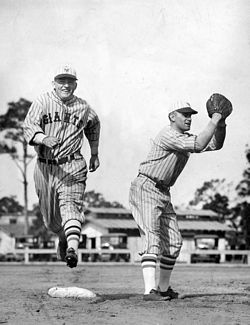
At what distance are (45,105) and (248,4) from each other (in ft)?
28.0

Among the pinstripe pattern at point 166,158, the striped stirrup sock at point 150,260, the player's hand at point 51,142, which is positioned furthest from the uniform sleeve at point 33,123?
the striped stirrup sock at point 150,260

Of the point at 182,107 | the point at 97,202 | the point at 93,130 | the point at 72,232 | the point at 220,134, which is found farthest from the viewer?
the point at 97,202

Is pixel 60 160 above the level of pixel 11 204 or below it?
below

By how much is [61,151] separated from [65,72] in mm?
831

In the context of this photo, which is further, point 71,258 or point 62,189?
point 62,189

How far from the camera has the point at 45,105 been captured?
7.86 meters

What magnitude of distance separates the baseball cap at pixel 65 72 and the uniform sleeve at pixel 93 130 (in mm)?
446

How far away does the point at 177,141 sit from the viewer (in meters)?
7.60

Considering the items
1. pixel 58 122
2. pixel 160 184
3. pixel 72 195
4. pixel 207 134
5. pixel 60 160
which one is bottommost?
pixel 72 195

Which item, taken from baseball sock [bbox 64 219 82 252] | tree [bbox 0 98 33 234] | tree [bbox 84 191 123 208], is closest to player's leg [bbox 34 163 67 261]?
baseball sock [bbox 64 219 82 252]

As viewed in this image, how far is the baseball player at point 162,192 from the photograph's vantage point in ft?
25.1

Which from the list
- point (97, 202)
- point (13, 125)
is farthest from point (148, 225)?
point (97, 202)

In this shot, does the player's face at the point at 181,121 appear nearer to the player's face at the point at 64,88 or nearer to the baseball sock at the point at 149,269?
the player's face at the point at 64,88

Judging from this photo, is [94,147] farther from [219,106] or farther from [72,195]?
[219,106]
